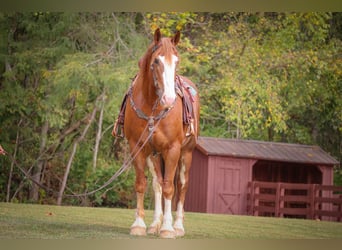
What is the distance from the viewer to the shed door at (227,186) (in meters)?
14.5

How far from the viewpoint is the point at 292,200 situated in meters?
13.0

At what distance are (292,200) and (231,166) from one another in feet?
6.31

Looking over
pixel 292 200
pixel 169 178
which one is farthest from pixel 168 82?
pixel 292 200

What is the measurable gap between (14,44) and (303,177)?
6.12m

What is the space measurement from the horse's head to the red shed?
26.2 feet

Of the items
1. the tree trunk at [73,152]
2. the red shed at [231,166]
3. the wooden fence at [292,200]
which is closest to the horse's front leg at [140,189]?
the wooden fence at [292,200]

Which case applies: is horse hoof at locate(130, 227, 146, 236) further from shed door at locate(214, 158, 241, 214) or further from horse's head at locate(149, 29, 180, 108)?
shed door at locate(214, 158, 241, 214)

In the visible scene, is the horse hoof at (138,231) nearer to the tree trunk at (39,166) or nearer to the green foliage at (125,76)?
the green foliage at (125,76)

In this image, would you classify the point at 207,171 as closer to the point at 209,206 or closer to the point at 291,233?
the point at 209,206

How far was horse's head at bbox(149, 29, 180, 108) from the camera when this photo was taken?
20.4 ft

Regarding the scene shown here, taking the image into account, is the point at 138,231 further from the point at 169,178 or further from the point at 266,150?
the point at 266,150

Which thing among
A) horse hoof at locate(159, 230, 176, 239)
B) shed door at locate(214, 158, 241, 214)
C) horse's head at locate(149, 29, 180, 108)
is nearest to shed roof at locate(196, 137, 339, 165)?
shed door at locate(214, 158, 241, 214)

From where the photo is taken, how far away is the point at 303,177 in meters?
15.5

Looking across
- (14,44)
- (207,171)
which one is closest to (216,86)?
(207,171)
